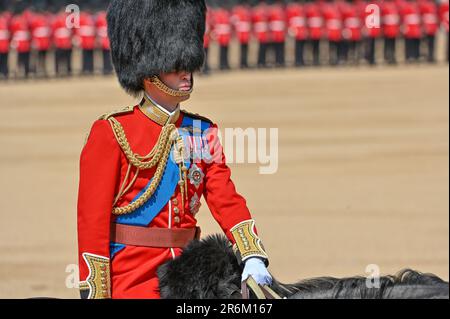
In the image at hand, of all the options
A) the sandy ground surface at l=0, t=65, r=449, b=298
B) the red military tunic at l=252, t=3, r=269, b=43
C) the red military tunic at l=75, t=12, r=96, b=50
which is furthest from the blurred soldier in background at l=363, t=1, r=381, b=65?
the red military tunic at l=75, t=12, r=96, b=50

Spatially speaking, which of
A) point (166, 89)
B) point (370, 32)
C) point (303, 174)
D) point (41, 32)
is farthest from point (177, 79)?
point (370, 32)

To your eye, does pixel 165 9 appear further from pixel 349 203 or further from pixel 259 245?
pixel 349 203

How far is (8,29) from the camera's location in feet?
61.5

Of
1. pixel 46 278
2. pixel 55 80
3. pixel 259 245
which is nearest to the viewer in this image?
pixel 259 245

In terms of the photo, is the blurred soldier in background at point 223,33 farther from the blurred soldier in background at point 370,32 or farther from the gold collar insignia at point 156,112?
the gold collar insignia at point 156,112

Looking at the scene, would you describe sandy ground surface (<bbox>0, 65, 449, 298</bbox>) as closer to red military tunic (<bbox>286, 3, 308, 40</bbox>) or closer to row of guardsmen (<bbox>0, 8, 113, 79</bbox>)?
row of guardsmen (<bbox>0, 8, 113, 79</bbox>)

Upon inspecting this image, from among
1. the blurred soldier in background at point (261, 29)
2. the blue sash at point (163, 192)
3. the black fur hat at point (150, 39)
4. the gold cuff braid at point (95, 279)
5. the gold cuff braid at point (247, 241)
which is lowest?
the blurred soldier in background at point (261, 29)

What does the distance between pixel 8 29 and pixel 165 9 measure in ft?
52.3

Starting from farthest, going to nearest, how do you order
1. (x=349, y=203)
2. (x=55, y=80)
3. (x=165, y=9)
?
(x=55, y=80) → (x=349, y=203) → (x=165, y=9)

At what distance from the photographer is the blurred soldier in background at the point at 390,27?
770 inches

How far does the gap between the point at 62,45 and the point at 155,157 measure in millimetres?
15993

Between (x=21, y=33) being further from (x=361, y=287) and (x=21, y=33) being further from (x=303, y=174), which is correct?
(x=361, y=287)

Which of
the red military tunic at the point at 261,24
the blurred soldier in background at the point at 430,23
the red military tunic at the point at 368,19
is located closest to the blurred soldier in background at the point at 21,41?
the red military tunic at the point at 261,24
